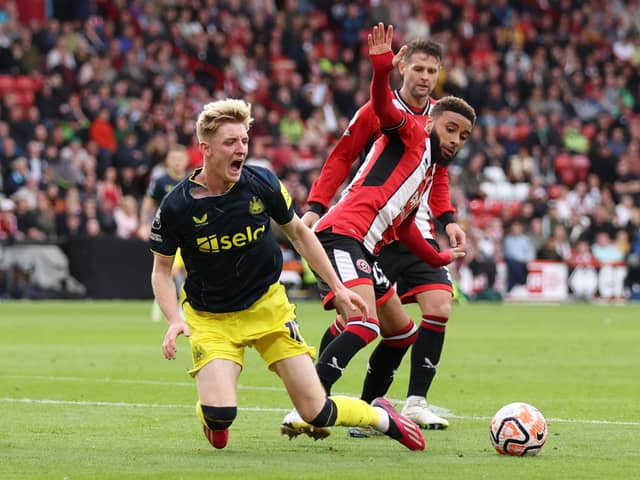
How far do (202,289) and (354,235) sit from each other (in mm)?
1257

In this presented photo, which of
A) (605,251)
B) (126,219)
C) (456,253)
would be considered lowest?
(605,251)

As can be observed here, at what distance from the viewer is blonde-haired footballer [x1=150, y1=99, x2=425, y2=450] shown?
7.27 meters

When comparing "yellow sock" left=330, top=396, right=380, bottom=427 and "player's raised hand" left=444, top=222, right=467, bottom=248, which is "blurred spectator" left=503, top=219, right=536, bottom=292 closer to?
"player's raised hand" left=444, top=222, right=467, bottom=248

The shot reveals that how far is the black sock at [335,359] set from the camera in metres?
8.00

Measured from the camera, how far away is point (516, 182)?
32.8 metres

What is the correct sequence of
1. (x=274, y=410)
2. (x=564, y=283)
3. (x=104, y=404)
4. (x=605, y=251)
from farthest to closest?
(x=605, y=251), (x=564, y=283), (x=104, y=404), (x=274, y=410)

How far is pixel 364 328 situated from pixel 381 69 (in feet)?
5.07

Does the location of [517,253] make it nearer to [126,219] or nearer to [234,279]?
[126,219]

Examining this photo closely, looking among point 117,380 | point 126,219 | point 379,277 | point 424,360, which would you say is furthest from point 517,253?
point 379,277

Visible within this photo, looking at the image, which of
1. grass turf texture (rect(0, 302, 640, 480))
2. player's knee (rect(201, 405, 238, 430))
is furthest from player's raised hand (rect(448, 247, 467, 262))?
player's knee (rect(201, 405, 238, 430))

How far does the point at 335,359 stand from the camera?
8.02 m

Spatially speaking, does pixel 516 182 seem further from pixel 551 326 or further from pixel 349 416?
pixel 349 416

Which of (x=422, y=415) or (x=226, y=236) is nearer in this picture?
(x=226, y=236)

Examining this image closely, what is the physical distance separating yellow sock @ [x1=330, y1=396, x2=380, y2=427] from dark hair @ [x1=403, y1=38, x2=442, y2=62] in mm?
2690
